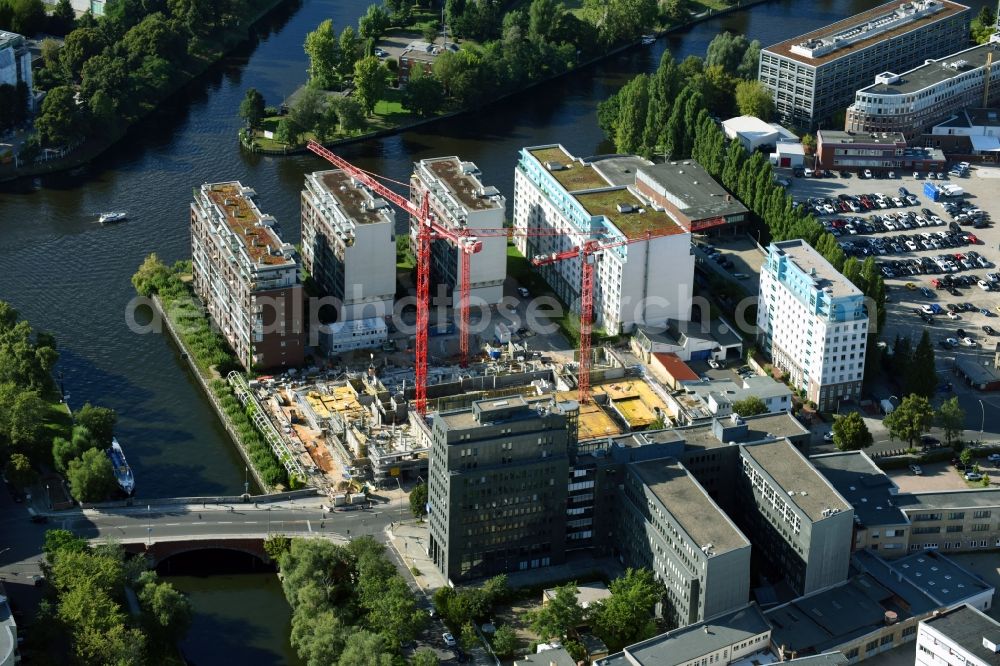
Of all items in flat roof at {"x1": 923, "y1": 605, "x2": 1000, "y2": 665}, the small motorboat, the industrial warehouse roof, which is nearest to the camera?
flat roof at {"x1": 923, "y1": 605, "x2": 1000, "y2": 665}

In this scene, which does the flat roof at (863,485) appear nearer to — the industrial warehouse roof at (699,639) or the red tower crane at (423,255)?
the industrial warehouse roof at (699,639)

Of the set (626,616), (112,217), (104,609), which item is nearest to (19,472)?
(104,609)

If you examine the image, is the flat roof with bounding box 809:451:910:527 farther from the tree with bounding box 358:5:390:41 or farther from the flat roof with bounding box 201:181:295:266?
the tree with bounding box 358:5:390:41

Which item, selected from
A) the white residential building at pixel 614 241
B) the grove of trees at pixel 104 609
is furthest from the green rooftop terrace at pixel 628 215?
the grove of trees at pixel 104 609

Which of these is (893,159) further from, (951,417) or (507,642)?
(507,642)

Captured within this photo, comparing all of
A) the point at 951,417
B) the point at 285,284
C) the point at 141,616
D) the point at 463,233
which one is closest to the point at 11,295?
the point at 285,284

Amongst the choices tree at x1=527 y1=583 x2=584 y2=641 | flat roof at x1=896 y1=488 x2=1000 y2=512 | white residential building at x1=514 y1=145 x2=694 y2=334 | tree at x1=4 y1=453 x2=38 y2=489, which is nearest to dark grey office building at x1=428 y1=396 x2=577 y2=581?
tree at x1=527 y1=583 x2=584 y2=641
